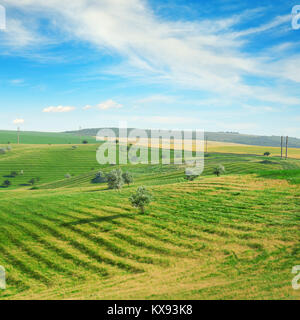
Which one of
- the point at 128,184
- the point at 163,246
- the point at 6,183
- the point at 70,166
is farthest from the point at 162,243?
the point at 70,166

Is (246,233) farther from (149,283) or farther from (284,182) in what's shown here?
(284,182)

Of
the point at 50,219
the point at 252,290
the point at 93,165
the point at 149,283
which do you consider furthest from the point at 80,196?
the point at 93,165

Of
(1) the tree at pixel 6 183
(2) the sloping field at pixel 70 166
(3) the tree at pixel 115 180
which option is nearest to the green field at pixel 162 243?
(3) the tree at pixel 115 180

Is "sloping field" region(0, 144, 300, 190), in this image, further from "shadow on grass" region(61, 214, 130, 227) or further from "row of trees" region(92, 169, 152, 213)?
"shadow on grass" region(61, 214, 130, 227)

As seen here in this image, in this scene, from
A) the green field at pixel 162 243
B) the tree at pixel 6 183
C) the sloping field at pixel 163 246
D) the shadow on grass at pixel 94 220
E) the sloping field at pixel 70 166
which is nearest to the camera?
the sloping field at pixel 163 246

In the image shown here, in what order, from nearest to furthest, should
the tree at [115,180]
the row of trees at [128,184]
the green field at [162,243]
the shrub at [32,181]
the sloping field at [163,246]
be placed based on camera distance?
the sloping field at [163,246] → the green field at [162,243] → the row of trees at [128,184] → the tree at [115,180] → the shrub at [32,181]

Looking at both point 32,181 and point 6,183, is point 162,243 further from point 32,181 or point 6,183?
point 6,183

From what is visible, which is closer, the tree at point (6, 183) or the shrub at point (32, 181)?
the tree at point (6, 183)

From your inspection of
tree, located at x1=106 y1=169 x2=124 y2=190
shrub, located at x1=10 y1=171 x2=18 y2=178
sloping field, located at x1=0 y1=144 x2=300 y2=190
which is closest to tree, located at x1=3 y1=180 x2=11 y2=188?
sloping field, located at x1=0 y1=144 x2=300 y2=190

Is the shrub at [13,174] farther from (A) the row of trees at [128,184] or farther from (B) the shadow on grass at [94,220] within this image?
(B) the shadow on grass at [94,220]
